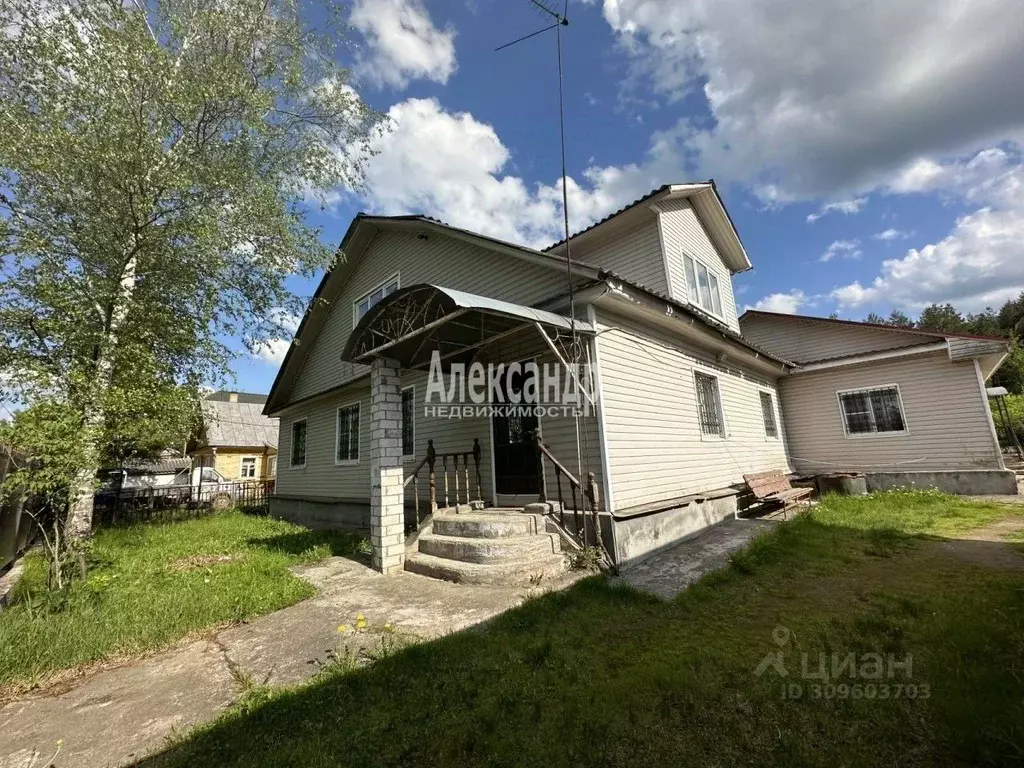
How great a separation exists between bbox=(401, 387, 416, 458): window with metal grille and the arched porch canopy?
2.16 meters

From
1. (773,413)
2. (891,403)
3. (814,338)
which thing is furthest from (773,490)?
(814,338)

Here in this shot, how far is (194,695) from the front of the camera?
3166 mm

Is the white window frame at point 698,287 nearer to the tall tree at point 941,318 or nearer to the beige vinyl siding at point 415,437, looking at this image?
the beige vinyl siding at point 415,437

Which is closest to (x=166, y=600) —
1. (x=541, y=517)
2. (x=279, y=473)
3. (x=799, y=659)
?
(x=541, y=517)

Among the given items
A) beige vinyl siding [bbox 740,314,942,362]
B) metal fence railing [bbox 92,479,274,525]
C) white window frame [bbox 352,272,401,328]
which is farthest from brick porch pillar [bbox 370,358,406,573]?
beige vinyl siding [bbox 740,314,942,362]

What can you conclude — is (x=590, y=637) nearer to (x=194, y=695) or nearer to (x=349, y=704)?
(x=349, y=704)

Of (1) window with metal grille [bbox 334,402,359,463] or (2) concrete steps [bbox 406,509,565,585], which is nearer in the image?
(2) concrete steps [bbox 406,509,565,585]

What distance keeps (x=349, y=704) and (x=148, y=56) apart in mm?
11321

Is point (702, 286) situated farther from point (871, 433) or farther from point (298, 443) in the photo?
point (298, 443)

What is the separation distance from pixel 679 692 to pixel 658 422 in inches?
191

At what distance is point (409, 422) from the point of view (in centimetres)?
966

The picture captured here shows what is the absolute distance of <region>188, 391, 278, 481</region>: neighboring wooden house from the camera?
26578 millimetres

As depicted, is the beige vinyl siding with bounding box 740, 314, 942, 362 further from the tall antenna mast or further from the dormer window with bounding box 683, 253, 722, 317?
the tall antenna mast

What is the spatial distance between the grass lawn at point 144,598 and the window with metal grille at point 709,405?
7254mm
